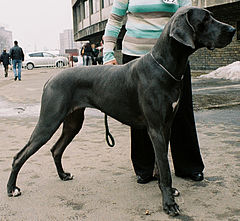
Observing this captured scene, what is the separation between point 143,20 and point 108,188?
167 centimetres

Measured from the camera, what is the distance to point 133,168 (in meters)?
4.09

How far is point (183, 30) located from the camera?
2.67m

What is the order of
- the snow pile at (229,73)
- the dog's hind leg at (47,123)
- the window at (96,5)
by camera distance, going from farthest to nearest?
1. the window at (96,5)
2. the snow pile at (229,73)
3. the dog's hind leg at (47,123)

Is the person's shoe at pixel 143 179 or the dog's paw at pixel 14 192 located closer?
the dog's paw at pixel 14 192

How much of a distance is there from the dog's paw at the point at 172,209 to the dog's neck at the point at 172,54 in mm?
1036

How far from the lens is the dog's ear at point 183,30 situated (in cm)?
266

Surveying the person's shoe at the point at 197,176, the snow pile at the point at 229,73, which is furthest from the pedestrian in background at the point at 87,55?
the person's shoe at the point at 197,176

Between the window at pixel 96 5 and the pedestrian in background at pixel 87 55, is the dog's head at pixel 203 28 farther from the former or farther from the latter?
the window at pixel 96 5

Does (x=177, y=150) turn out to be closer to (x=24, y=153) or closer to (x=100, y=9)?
(x=24, y=153)

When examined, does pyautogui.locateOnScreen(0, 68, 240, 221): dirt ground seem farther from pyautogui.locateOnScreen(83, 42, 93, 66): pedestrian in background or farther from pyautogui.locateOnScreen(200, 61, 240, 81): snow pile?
pyautogui.locateOnScreen(83, 42, 93, 66): pedestrian in background

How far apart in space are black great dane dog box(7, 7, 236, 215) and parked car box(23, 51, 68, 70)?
36573 millimetres

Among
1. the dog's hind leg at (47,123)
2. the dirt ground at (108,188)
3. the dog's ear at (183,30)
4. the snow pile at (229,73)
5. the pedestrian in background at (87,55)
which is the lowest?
the dirt ground at (108,188)

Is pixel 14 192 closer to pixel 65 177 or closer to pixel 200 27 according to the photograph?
pixel 65 177

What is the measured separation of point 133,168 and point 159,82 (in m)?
1.47
